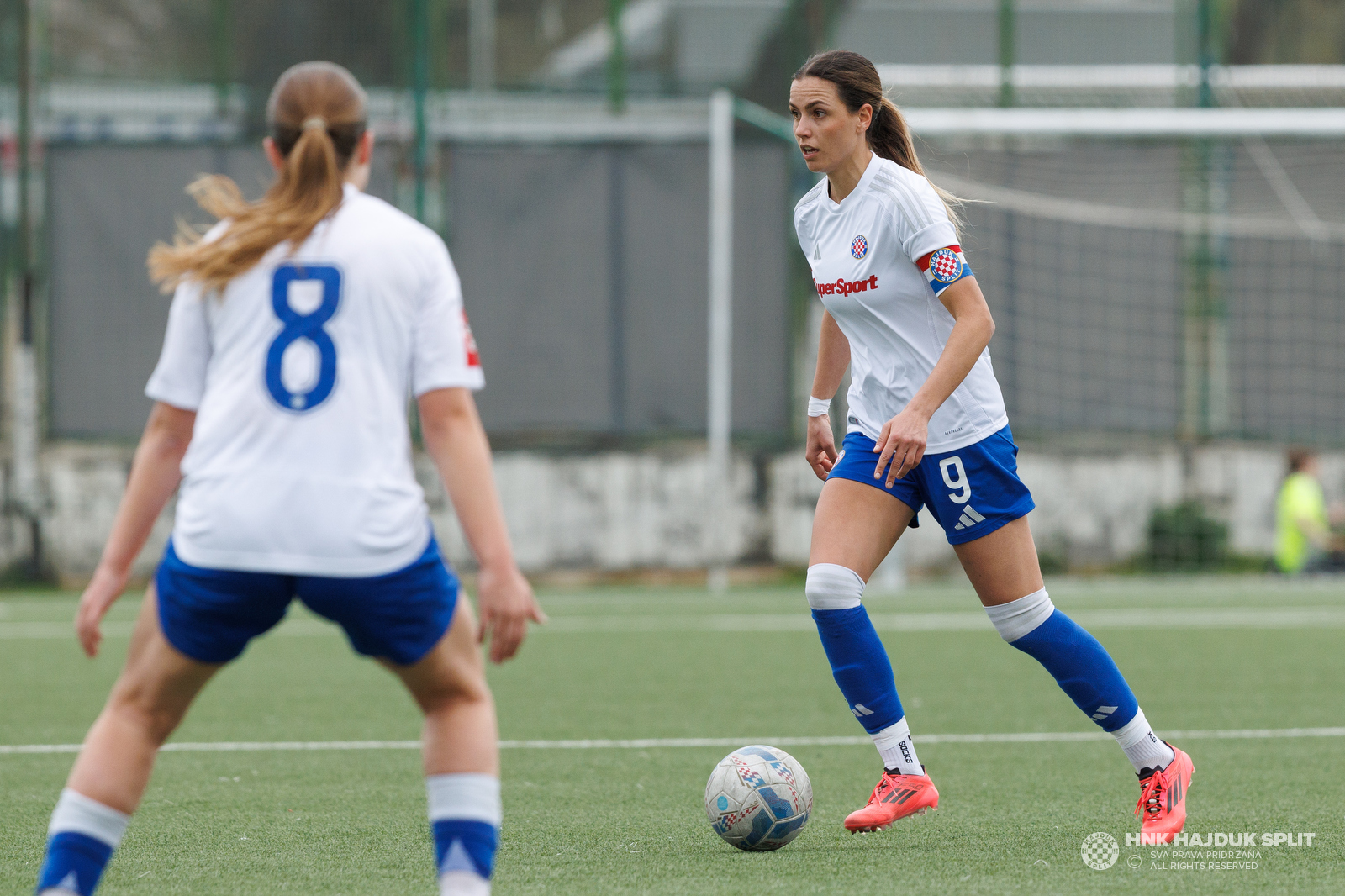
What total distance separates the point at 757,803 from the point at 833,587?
60 cm

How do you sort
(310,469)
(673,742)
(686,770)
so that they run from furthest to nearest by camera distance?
(673,742)
(686,770)
(310,469)

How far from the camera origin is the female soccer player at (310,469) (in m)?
2.71

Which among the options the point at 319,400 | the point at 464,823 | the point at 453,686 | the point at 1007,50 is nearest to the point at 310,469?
the point at 319,400

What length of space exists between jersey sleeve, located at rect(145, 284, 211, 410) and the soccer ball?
193cm

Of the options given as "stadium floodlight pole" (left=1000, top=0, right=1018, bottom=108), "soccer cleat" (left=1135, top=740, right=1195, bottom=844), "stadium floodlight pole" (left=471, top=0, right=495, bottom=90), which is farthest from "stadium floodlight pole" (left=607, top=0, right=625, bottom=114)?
"soccer cleat" (left=1135, top=740, right=1195, bottom=844)

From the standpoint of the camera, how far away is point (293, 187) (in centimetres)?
276

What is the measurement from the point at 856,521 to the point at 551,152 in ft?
35.3

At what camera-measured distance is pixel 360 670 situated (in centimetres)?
823

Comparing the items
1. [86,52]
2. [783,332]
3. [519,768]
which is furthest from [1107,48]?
[519,768]

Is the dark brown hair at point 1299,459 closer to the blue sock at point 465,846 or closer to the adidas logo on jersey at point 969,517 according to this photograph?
the adidas logo on jersey at point 969,517

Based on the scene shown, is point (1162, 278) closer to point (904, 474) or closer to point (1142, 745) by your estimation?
point (1142, 745)

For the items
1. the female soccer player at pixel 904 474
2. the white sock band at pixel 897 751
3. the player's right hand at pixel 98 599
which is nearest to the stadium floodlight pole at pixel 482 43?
the female soccer player at pixel 904 474

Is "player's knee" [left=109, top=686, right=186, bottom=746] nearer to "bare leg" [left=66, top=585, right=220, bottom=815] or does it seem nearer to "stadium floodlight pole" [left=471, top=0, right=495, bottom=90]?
"bare leg" [left=66, top=585, right=220, bottom=815]

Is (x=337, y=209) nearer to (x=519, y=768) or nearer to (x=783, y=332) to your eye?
(x=519, y=768)
